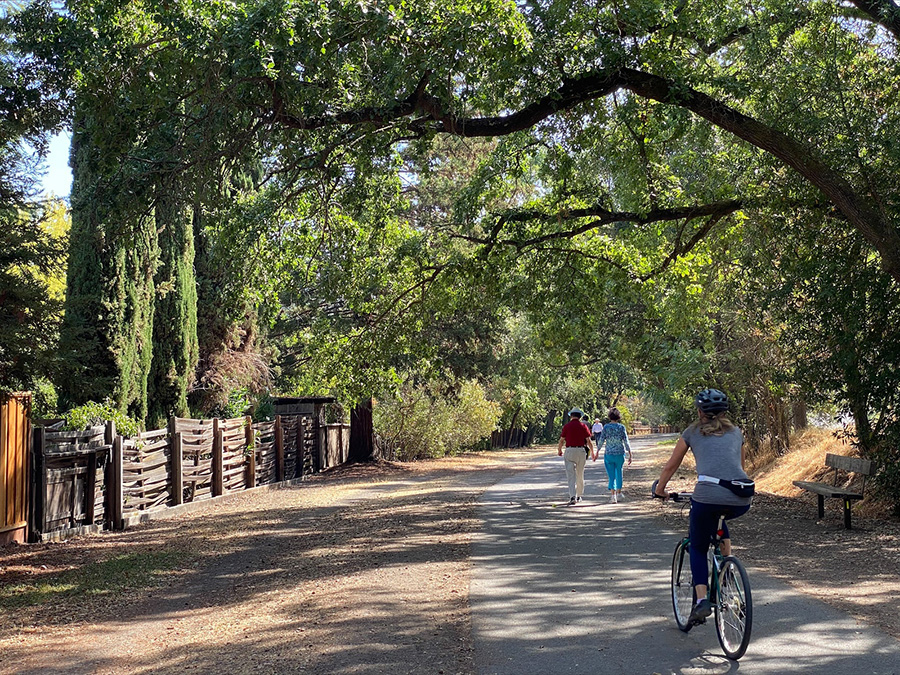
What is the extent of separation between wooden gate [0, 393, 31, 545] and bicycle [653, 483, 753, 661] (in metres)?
8.89

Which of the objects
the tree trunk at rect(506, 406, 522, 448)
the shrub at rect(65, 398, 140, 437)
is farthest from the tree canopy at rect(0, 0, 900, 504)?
the tree trunk at rect(506, 406, 522, 448)

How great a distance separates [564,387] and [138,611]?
5546 cm

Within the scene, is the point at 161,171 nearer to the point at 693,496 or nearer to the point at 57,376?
the point at 57,376

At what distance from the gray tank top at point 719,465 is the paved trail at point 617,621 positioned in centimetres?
107

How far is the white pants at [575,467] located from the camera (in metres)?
16.3

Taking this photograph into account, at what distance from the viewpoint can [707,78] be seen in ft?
37.7

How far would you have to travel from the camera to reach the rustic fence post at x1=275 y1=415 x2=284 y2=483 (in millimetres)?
23781

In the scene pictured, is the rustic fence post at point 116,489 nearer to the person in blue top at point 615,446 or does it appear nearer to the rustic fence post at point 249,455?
the rustic fence post at point 249,455

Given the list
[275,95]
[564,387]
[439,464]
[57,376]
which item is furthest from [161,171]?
[564,387]

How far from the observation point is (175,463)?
16.7 metres

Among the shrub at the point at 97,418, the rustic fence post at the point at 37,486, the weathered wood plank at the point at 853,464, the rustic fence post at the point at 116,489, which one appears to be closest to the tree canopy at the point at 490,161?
the weathered wood plank at the point at 853,464

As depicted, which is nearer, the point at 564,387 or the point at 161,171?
the point at 161,171

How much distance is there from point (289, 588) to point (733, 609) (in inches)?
196

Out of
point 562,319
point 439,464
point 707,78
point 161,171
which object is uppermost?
point 707,78
